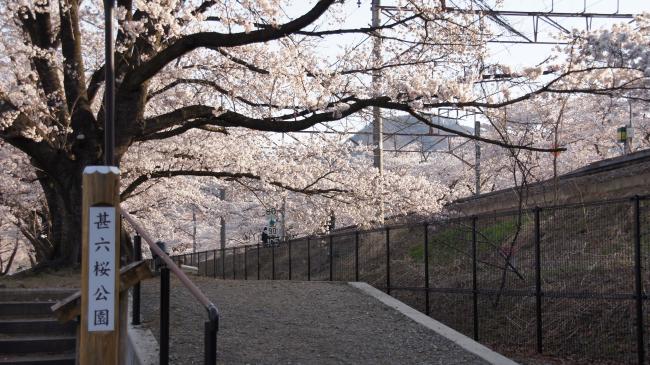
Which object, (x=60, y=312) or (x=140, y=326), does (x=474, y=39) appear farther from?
(x=60, y=312)

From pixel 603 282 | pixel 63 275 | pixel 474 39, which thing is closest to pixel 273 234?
pixel 63 275

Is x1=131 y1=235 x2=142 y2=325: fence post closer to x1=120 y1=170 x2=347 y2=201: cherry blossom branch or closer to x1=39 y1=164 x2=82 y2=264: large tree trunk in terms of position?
x1=39 y1=164 x2=82 y2=264: large tree trunk

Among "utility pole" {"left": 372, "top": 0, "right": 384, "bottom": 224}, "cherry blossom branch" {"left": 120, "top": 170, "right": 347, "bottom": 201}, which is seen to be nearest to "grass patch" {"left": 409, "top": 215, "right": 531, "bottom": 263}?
"utility pole" {"left": 372, "top": 0, "right": 384, "bottom": 224}

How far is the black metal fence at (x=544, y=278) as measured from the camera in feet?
31.6

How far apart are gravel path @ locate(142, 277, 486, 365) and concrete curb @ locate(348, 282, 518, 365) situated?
121 millimetres

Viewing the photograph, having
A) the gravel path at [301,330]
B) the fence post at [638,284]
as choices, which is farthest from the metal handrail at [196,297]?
the fence post at [638,284]

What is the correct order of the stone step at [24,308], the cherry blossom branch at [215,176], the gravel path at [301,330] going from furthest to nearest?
1. the cherry blossom branch at [215,176]
2. the stone step at [24,308]
3. the gravel path at [301,330]

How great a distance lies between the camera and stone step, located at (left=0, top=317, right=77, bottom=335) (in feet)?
33.2

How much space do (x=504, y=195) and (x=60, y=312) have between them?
16.4 m

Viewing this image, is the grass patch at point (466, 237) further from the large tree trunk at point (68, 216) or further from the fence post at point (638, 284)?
the large tree trunk at point (68, 216)

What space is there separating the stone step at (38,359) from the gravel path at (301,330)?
3.79ft

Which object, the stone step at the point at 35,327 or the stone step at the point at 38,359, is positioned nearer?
the stone step at the point at 38,359

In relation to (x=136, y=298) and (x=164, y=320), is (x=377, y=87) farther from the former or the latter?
(x=164, y=320)

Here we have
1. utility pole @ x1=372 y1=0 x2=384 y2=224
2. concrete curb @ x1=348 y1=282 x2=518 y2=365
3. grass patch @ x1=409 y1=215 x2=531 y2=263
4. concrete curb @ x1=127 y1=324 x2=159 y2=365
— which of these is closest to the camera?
concrete curb @ x1=127 y1=324 x2=159 y2=365
